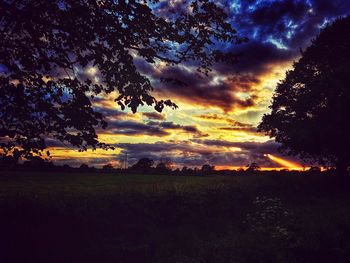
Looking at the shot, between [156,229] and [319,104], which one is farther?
[319,104]

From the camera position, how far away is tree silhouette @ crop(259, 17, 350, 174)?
34719mm

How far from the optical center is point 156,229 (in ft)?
61.6

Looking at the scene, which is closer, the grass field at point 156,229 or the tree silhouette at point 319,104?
the grass field at point 156,229

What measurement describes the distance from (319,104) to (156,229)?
2525 cm

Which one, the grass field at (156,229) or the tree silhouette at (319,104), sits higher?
the tree silhouette at (319,104)

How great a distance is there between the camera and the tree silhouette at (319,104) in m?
34.7

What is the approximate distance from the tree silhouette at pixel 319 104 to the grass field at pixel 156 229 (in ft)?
46.6

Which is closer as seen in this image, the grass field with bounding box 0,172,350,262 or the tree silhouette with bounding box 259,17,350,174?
the grass field with bounding box 0,172,350,262

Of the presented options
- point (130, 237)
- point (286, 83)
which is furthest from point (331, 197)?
point (130, 237)

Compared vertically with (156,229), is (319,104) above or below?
above

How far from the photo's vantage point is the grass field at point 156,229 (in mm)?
14848

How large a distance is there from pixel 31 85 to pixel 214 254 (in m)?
9.87

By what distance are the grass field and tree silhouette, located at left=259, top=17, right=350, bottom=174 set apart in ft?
46.6

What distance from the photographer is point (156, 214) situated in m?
19.5
